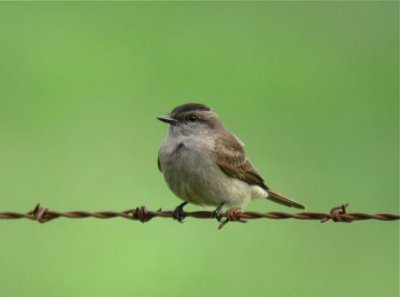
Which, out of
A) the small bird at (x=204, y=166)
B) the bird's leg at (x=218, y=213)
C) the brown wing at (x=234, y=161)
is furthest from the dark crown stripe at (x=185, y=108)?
the bird's leg at (x=218, y=213)

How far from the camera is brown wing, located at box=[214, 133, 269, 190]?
8617 millimetres

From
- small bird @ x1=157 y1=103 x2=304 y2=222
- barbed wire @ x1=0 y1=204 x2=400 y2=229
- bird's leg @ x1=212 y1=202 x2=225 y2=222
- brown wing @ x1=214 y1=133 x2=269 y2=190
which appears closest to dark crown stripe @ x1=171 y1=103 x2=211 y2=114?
small bird @ x1=157 y1=103 x2=304 y2=222

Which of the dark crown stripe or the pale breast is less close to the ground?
the dark crown stripe

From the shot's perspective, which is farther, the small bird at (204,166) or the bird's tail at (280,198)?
the bird's tail at (280,198)

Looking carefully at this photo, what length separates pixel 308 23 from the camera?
58.1 feet

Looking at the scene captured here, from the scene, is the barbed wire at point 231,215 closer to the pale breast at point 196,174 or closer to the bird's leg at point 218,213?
the bird's leg at point 218,213

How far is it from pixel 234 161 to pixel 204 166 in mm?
348

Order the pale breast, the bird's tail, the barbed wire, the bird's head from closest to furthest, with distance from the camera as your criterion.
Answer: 1. the barbed wire
2. the pale breast
3. the bird's head
4. the bird's tail

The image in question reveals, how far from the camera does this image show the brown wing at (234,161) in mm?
8617

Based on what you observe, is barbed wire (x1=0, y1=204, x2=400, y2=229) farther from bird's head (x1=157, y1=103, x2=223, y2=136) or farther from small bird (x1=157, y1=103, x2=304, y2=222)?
bird's head (x1=157, y1=103, x2=223, y2=136)

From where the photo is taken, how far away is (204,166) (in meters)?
8.48

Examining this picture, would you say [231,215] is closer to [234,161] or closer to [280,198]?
[234,161]

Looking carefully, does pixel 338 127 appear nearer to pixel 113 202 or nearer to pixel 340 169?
pixel 340 169

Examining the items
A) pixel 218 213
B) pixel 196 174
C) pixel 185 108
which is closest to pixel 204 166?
pixel 196 174
